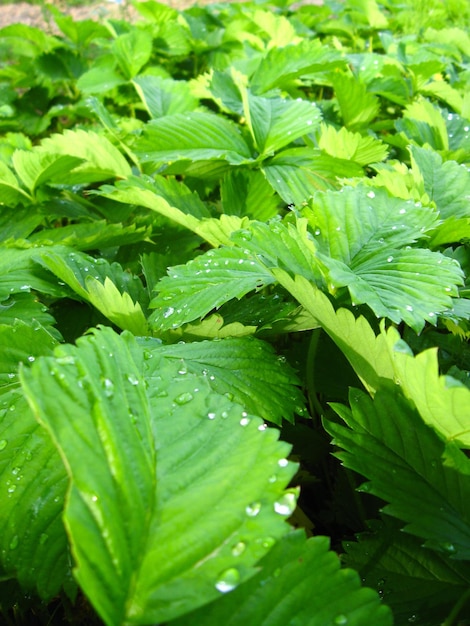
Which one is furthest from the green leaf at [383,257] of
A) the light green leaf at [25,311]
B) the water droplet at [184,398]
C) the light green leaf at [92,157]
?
the light green leaf at [92,157]

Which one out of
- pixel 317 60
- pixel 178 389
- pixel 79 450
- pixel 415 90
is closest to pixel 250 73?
pixel 317 60

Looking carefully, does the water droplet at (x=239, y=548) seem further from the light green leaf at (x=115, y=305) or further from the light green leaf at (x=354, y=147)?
the light green leaf at (x=354, y=147)

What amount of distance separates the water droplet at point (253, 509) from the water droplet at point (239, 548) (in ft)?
0.09

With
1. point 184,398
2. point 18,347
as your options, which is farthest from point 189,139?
point 184,398

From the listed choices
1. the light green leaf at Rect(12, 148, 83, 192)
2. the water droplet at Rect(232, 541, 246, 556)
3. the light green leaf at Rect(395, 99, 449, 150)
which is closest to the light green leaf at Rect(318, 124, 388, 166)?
the light green leaf at Rect(395, 99, 449, 150)

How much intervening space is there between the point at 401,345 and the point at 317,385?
35 centimetres

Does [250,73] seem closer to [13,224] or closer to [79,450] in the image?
[13,224]

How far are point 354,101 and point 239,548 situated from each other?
1.48 meters

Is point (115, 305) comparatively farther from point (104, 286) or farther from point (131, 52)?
point (131, 52)

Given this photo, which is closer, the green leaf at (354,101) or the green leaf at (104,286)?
the green leaf at (104,286)

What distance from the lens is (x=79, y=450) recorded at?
0.46 meters

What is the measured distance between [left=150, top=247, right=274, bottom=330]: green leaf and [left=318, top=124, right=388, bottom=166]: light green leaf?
0.61m

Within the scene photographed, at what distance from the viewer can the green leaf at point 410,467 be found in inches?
25.6

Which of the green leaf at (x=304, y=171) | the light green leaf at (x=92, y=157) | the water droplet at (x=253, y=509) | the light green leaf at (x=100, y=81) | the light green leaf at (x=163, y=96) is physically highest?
the light green leaf at (x=100, y=81)
